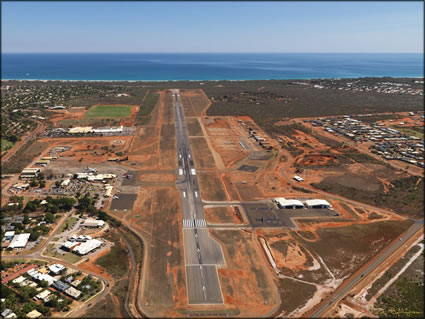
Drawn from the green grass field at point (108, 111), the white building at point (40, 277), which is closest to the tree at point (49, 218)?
the white building at point (40, 277)

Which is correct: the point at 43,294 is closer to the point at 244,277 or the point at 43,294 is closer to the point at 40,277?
the point at 40,277

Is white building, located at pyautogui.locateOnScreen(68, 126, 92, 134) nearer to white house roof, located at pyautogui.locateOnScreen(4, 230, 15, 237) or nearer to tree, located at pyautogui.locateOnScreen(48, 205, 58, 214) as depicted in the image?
tree, located at pyautogui.locateOnScreen(48, 205, 58, 214)

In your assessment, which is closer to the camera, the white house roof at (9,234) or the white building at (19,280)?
the white building at (19,280)

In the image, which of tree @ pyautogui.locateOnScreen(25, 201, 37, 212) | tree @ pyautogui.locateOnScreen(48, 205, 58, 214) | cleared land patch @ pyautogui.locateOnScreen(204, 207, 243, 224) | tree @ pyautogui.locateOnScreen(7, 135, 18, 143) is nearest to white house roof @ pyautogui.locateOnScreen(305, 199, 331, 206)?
cleared land patch @ pyautogui.locateOnScreen(204, 207, 243, 224)

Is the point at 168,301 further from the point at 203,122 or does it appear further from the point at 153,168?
the point at 203,122

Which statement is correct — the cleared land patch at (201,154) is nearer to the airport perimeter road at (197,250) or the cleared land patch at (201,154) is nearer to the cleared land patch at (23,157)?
the airport perimeter road at (197,250)

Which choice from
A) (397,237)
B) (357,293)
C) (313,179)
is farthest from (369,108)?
(357,293)
